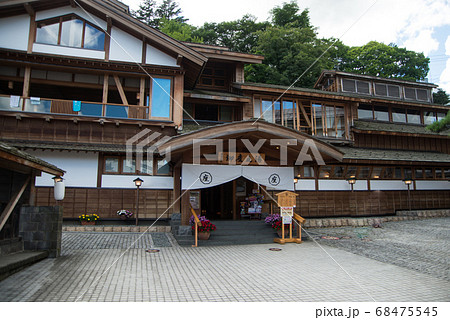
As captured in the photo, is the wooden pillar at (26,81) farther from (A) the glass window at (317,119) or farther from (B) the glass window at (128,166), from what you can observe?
(A) the glass window at (317,119)

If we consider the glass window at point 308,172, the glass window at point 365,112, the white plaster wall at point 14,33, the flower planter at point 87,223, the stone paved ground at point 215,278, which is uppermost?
the white plaster wall at point 14,33

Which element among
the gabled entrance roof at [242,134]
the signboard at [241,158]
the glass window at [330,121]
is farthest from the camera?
the glass window at [330,121]

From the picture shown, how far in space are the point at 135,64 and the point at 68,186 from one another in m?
6.87

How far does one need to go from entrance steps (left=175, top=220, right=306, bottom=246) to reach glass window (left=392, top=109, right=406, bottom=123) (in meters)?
16.1

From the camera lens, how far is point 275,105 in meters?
19.9

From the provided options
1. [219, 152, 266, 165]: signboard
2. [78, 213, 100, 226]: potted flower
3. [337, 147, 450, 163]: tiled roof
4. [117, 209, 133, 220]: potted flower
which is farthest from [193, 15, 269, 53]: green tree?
[78, 213, 100, 226]: potted flower

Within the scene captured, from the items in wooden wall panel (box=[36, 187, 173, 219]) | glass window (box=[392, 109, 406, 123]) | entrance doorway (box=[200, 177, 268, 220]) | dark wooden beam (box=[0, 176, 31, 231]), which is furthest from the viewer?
glass window (box=[392, 109, 406, 123])

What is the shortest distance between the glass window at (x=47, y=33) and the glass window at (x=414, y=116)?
24628 mm

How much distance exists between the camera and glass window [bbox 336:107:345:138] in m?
20.8

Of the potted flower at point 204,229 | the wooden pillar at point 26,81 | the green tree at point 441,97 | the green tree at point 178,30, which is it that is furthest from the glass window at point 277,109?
the green tree at point 441,97

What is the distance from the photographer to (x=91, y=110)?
15438 millimetres

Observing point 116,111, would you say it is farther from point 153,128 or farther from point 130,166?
point 130,166

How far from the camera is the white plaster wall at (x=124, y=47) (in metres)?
15.9

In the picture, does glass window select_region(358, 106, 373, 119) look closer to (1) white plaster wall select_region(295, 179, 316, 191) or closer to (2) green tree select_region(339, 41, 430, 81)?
(1) white plaster wall select_region(295, 179, 316, 191)
